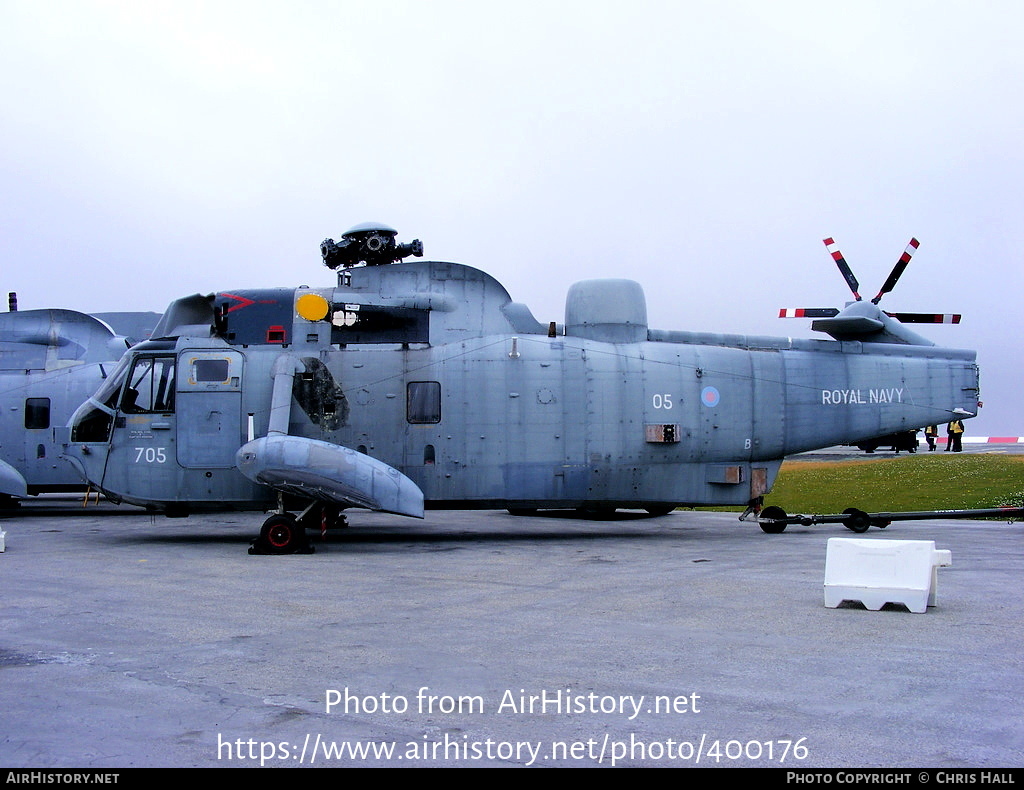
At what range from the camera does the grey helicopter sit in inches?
816

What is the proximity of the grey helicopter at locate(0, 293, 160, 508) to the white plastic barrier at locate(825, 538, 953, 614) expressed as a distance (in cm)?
1690

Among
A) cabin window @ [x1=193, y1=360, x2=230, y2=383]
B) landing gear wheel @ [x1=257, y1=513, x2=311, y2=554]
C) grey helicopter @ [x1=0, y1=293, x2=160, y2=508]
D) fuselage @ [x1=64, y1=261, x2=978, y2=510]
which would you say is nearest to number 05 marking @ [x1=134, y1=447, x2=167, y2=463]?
fuselage @ [x1=64, y1=261, x2=978, y2=510]

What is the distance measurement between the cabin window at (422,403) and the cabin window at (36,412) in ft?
34.7

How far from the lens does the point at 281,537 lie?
13.3 m

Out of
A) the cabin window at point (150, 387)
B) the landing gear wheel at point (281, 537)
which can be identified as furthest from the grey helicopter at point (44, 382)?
the landing gear wheel at point (281, 537)

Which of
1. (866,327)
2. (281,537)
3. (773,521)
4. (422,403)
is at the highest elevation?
(866,327)

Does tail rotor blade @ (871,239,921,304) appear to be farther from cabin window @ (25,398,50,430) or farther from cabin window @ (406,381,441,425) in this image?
cabin window @ (25,398,50,430)

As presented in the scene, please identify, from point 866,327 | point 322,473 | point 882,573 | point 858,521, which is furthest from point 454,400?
point 882,573

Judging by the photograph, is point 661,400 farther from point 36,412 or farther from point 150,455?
point 36,412

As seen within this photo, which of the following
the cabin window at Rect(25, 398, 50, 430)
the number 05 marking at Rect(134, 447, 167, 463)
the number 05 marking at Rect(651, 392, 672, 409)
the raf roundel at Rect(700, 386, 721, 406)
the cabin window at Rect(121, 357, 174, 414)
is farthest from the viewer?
the cabin window at Rect(25, 398, 50, 430)

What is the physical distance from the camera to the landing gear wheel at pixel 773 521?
52.2 ft

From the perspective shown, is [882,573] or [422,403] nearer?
[882,573]

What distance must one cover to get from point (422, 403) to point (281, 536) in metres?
3.11

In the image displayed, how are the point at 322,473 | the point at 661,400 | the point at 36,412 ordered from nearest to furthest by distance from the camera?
the point at 322,473 < the point at 661,400 < the point at 36,412
